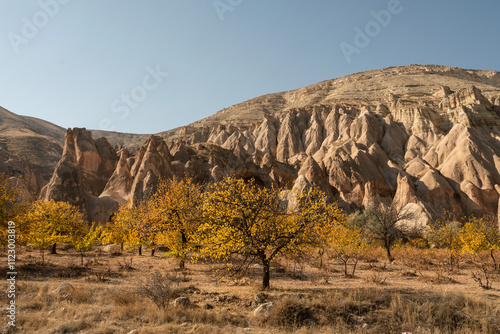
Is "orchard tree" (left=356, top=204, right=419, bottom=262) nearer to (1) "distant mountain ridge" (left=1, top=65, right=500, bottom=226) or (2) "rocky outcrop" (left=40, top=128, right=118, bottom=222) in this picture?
(1) "distant mountain ridge" (left=1, top=65, right=500, bottom=226)

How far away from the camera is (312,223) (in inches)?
472

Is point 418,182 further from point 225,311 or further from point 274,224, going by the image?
point 225,311

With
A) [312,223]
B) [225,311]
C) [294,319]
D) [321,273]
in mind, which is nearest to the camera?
[294,319]

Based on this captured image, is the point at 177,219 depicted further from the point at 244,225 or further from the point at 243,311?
the point at 243,311

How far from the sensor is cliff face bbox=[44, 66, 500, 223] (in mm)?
46062

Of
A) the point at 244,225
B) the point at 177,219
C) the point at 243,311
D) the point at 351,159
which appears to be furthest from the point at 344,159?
the point at 243,311

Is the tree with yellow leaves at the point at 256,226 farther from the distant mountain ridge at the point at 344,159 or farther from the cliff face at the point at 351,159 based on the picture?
the cliff face at the point at 351,159

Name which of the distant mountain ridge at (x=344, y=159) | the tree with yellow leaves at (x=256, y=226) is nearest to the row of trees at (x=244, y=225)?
the tree with yellow leaves at (x=256, y=226)

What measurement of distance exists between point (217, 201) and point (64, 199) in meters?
37.1

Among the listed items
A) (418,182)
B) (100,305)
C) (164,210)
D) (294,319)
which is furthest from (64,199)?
(418,182)

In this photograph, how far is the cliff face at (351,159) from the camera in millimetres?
46062

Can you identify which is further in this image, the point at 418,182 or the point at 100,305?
the point at 418,182

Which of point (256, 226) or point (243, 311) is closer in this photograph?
point (243, 311)

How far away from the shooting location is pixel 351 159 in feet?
179
